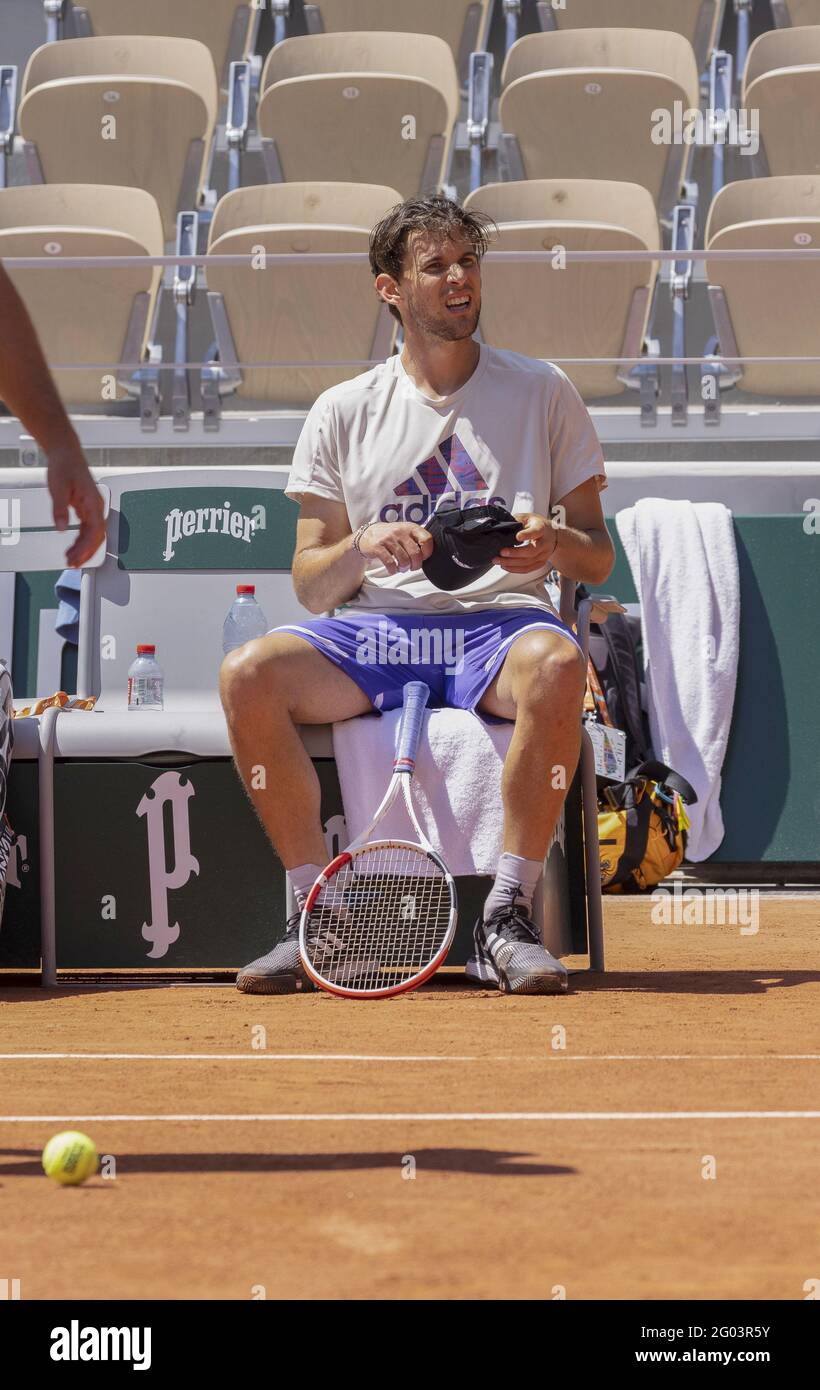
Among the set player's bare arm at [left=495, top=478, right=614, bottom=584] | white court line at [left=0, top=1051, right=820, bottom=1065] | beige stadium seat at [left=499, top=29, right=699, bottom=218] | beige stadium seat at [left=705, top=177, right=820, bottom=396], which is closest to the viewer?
white court line at [left=0, top=1051, right=820, bottom=1065]

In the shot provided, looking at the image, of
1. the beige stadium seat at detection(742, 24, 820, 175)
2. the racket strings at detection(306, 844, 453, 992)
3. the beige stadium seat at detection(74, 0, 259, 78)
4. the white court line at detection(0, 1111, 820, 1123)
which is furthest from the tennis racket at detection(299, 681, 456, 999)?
the beige stadium seat at detection(74, 0, 259, 78)

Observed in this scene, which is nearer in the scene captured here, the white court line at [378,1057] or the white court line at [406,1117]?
the white court line at [406,1117]

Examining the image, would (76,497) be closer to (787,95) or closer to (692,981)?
(692,981)

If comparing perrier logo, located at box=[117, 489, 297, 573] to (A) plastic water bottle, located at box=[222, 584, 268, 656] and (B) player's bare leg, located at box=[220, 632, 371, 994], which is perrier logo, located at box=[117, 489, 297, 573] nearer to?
(A) plastic water bottle, located at box=[222, 584, 268, 656]

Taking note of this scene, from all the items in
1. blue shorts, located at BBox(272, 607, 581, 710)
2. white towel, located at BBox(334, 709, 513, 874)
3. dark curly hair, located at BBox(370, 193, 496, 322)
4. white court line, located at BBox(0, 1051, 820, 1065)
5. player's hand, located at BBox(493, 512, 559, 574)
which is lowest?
white court line, located at BBox(0, 1051, 820, 1065)

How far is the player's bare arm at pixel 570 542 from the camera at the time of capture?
3506 millimetres

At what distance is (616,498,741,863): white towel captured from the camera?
230 inches

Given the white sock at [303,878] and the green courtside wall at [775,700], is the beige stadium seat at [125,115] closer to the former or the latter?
the green courtside wall at [775,700]

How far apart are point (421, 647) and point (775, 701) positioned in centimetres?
255

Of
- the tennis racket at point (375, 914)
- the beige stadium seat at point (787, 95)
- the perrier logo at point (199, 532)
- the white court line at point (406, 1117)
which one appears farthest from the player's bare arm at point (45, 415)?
the beige stadium seat at point (787, 95)

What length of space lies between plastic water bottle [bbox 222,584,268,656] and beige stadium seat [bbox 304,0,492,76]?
14.7 ft

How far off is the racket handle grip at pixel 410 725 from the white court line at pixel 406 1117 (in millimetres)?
1342

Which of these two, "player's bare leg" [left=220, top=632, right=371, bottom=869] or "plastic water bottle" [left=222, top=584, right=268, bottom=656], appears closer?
"player's bare leg" [left=220, top=632, right=371, bottom=869]

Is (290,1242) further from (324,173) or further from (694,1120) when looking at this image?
(324,173)
